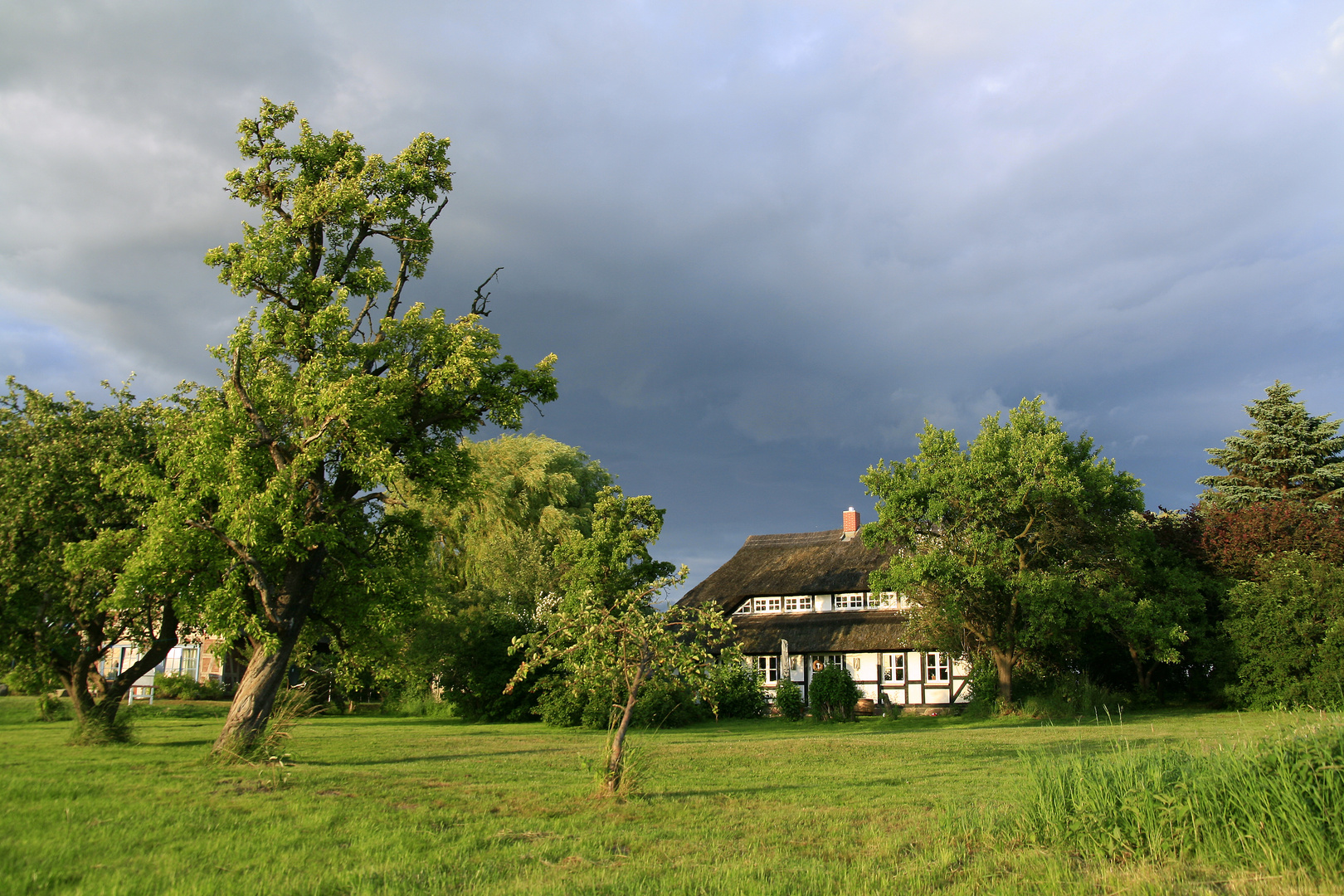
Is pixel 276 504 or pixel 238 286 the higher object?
pixel 238 286

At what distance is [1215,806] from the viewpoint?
6.45m

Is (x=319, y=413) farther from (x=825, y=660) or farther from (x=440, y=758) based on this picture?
(x=825, y=660)

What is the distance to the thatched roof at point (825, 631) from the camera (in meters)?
32.0

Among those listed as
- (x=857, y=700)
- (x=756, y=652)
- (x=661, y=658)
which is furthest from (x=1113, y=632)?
(x=661, y=658)

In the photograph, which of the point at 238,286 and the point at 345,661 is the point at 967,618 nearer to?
the point at 345,661

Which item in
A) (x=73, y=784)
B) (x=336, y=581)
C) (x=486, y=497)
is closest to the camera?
(x=73, y=784)

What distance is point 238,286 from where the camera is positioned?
15.1 metres

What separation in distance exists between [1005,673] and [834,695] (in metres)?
5.76

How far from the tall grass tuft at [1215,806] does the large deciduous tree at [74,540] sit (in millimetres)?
14322

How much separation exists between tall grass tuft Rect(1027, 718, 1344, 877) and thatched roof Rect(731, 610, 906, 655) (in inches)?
931

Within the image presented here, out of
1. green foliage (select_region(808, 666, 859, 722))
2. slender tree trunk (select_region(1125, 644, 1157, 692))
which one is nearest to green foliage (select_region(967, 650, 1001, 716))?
green foliage (select_region(808, 666, 859, 722))

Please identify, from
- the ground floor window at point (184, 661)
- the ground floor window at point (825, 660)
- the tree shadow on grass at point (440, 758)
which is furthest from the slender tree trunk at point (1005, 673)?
the ground floor window at point (184, 661)

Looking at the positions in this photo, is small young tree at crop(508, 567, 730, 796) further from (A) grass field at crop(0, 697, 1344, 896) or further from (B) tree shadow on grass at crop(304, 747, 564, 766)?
(B) tree shadow on grass at crop(304, 747, 564, 766)

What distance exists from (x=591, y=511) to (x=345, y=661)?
2174 cm
